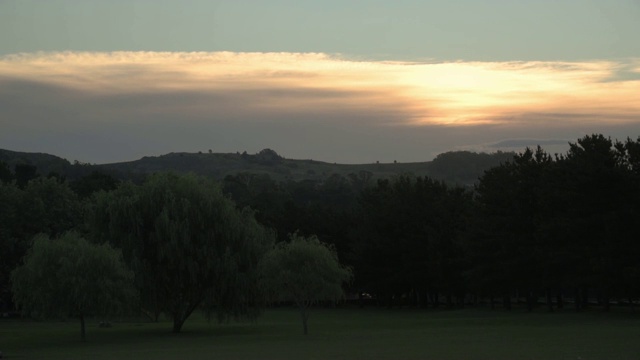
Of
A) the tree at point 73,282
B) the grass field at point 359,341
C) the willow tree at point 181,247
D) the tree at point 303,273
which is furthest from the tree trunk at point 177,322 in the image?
the tree at point 303,273

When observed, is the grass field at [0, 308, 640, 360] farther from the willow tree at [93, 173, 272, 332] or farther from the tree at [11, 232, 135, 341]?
the willow tree at [93, 173, 272, 332]

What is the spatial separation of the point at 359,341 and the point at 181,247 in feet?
61.0

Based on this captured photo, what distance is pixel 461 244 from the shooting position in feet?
284

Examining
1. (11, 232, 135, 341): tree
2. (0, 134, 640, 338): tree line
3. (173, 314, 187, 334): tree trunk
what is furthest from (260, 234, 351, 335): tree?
(11, 232, 135, 341): tree

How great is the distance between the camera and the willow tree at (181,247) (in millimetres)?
63188

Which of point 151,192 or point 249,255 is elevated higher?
point 151,192

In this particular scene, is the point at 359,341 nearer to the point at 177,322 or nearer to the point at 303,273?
the point at 303,273

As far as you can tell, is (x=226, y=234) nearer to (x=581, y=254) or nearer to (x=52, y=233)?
(x=581, y=254)

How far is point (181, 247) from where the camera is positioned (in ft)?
208

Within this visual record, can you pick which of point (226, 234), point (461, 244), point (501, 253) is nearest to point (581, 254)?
point (501, 253)

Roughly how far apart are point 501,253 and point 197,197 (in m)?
27.8

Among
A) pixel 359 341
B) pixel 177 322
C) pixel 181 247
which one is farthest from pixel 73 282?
pixel 359 341

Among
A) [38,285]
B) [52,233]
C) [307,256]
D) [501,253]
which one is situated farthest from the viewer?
[52,233]

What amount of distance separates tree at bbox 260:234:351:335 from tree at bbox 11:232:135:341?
30.9 ft
